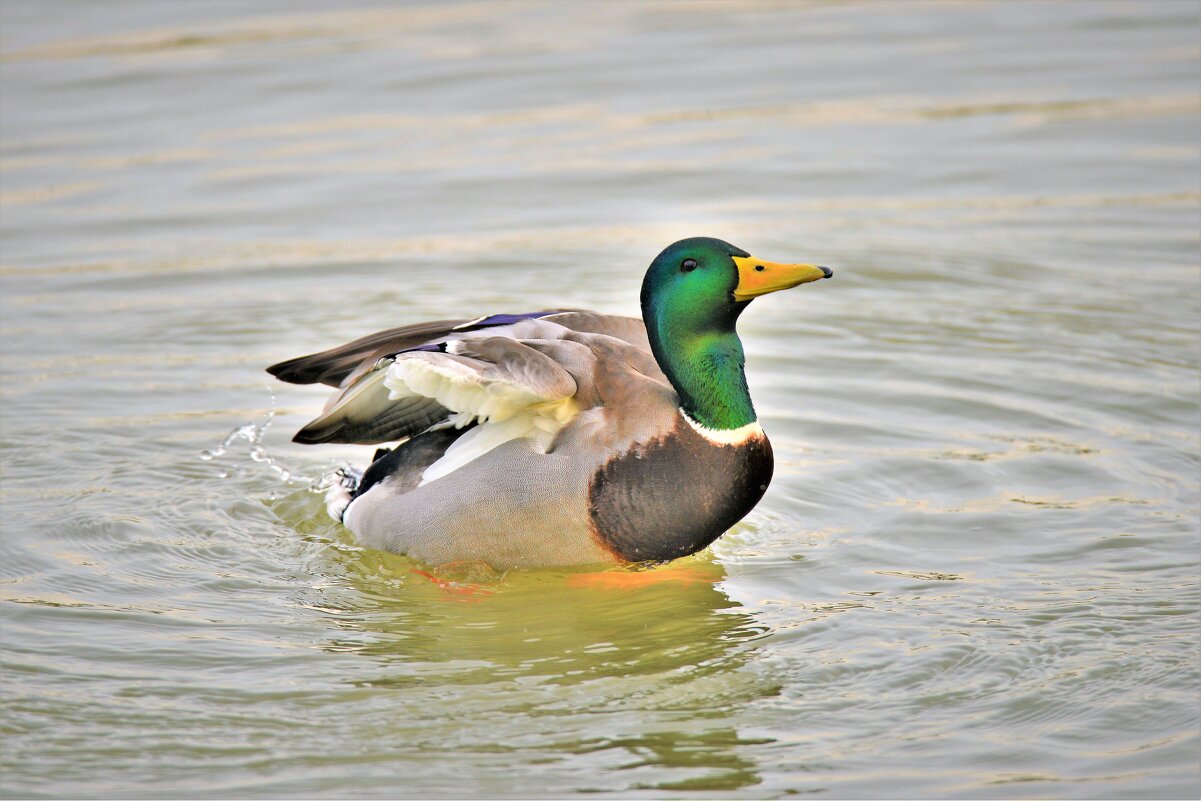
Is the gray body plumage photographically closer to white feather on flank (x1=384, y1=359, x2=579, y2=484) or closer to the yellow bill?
white feather on flank (x1=384, y1=359, x2=579, y2=484)

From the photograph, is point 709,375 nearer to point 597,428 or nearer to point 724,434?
point 724,434

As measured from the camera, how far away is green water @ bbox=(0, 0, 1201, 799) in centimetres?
485

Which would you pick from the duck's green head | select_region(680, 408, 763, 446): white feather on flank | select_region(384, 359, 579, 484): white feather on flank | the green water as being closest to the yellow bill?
the duck's green head

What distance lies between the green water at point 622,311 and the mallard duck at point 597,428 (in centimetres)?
29

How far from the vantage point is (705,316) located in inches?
223

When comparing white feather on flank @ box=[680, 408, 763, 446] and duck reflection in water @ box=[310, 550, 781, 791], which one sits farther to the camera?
white feather on flank @ box=[680, 408, 763, 446]

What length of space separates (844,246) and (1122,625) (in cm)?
451

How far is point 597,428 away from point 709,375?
43 cm

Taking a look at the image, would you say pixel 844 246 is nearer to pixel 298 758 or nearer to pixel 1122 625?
pixel 1122 625

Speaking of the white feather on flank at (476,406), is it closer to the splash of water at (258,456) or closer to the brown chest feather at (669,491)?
the brown chest feather at (669,491)

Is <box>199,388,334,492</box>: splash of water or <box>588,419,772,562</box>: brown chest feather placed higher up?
<box>588,419,772,562</box>: brown chest feather

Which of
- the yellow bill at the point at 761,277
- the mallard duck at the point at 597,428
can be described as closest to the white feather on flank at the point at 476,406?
the mallard duck at the point at 597,428

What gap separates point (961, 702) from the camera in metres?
4.98

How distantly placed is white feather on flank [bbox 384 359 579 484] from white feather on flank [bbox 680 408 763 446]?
16.4 inches
